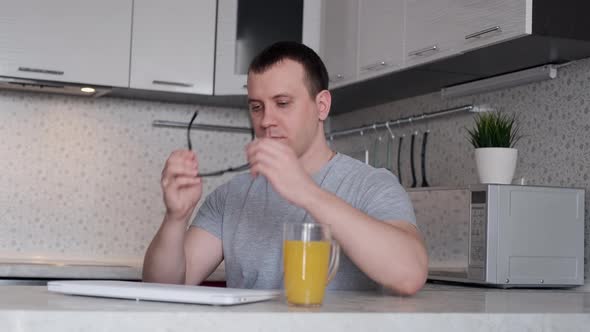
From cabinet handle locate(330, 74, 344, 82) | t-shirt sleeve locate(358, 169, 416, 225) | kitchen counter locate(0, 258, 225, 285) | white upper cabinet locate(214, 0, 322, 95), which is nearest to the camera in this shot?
t-shirt sleeve locate(358, 169, 416, 225)

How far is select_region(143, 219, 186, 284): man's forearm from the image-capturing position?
1653 millimetres

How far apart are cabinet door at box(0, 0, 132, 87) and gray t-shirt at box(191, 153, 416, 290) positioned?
1449 millimetres

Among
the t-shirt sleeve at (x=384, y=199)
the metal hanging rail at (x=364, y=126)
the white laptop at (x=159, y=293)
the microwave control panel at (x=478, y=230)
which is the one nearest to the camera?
the white laptop at (x=159, y=293)

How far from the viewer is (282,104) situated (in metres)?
1.68

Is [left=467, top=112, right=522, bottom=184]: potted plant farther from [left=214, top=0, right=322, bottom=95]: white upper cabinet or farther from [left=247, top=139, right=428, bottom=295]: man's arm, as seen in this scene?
[left=214, top=0, right=322, bottom=95]: white upper cabinet

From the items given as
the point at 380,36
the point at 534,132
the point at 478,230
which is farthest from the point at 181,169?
the point at 380,36

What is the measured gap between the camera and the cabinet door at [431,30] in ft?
7.82

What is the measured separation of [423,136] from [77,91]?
4.32 ft

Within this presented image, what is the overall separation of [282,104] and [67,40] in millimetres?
1729

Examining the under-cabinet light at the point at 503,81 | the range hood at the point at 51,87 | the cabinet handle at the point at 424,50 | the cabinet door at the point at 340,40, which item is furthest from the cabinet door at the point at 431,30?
the range hood at the point at 51,87

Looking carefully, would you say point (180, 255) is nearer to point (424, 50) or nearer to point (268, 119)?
point (268, 119)

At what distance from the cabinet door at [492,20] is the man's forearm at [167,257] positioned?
977 millimetres

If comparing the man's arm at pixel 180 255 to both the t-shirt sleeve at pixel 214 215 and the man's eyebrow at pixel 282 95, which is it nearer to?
the t-shirt sleeve at pixel 214 215

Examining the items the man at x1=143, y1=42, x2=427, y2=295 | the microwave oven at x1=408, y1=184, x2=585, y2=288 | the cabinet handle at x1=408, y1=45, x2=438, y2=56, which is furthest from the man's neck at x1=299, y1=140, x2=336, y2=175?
the cabinet handle at x1=408, y1=45, x2=438, y2=56
